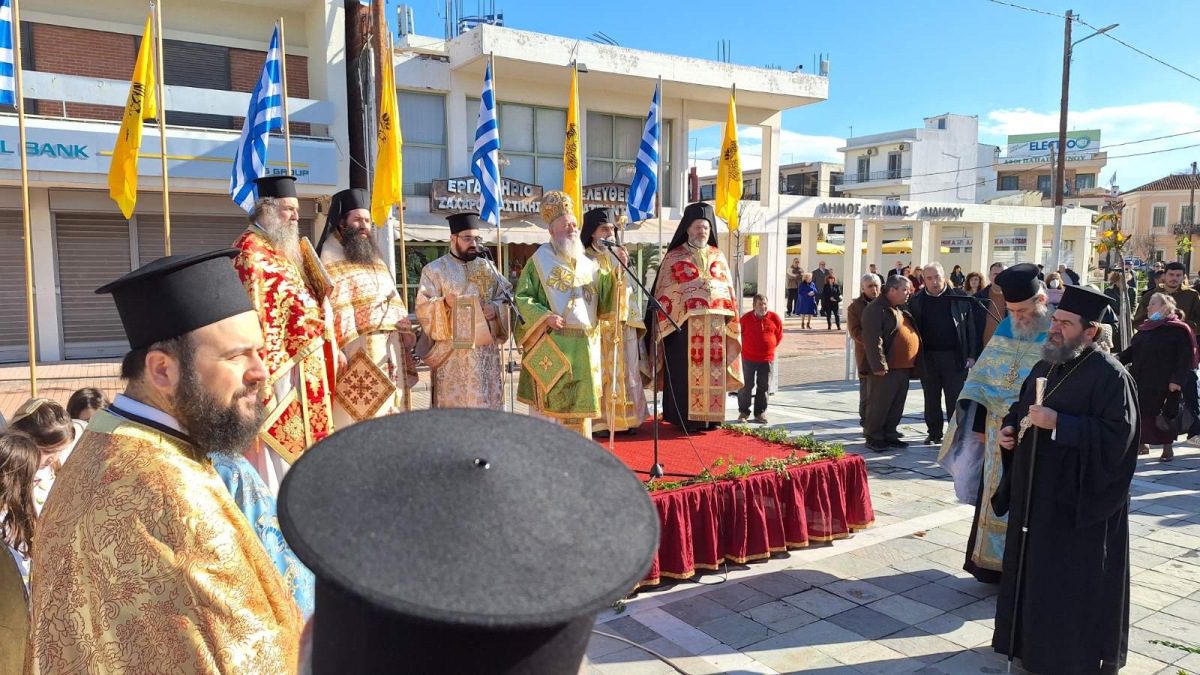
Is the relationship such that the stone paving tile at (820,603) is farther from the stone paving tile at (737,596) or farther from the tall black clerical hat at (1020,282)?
the tall black clerical hat at (1020,282)

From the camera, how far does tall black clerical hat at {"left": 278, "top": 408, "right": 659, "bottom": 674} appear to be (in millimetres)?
904

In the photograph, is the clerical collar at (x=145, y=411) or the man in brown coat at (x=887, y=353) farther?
the man in brown coat at (x=887, y=353)

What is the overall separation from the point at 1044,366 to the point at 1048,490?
2.49 ft

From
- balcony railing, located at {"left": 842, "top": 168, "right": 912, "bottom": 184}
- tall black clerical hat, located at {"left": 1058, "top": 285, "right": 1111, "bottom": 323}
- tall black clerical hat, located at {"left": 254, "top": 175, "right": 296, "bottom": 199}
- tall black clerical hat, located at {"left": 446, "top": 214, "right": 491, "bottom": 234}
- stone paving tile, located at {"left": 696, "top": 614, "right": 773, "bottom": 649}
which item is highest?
balcony railing, located at {"left": 842, "top": 168, "right": 912, "bottom": 184}

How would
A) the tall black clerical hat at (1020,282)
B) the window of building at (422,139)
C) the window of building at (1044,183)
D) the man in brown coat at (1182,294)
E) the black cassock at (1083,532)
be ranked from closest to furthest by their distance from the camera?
the black cassock at (1083,532) → the tall black clerical hat at (1020,282) → the man in brown coat at (1182,294) → the window of building at (422,139) → the window of building at (1044,183)

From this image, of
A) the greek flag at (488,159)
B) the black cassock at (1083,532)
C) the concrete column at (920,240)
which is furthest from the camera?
the concrete column at (920,240)

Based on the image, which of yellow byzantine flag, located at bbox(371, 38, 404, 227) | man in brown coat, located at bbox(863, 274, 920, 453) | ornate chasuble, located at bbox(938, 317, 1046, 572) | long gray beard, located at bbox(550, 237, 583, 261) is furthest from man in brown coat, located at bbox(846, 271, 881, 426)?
yellow byzantine flag, located at bbox(371, 38, 404, 227)

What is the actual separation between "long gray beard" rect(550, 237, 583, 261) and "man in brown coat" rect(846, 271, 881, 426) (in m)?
4.07

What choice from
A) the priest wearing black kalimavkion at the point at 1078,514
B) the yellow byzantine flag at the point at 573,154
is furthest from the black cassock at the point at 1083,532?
the yellow byzantine flag at the point at 573,154

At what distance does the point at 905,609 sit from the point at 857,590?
1.13 feet

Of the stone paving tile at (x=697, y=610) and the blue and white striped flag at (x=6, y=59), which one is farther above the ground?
the blue and white striped flag at (x=6, y=59)

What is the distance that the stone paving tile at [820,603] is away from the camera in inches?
191

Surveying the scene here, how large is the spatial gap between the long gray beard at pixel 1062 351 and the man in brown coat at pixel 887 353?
4.48m

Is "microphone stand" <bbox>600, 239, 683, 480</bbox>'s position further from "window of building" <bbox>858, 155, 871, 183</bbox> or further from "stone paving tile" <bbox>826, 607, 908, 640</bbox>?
"window of building" <bbox>858, 155, 871, 183</bbox>
